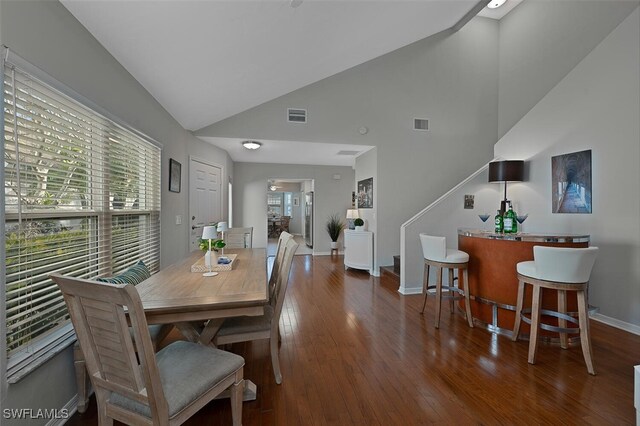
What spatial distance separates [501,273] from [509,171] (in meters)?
2.14

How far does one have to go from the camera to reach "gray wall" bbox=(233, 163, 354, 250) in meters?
6.88

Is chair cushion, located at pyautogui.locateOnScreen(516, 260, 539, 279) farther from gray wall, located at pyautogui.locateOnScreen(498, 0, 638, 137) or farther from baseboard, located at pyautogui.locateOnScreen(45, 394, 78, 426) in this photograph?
baseboard, located at pyautogui.locateOnScreen(45, 394, 78, 426)

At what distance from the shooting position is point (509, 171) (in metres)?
4.11

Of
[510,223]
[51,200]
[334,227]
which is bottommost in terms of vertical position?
[334,227]

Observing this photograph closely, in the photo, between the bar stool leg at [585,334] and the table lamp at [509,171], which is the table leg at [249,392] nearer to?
the bar stool leg at [585,334]

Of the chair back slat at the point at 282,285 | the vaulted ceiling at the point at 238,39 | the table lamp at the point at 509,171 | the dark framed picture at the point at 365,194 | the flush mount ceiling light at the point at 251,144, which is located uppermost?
the vaulted ceiling at the point at 238,39

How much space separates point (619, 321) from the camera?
2936 mm

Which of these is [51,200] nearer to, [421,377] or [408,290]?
[421,377]

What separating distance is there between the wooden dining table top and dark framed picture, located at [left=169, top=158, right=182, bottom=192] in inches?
63.6

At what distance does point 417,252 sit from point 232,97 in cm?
344

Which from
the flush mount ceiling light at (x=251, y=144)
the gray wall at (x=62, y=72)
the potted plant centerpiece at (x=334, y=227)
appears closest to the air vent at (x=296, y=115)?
the flush mount ceiling light at (x=251, y=144)

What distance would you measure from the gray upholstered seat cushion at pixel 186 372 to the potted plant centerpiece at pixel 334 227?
554cm

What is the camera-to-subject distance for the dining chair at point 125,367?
1.02 meters

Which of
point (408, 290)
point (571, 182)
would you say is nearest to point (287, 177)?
point (408, 290)
